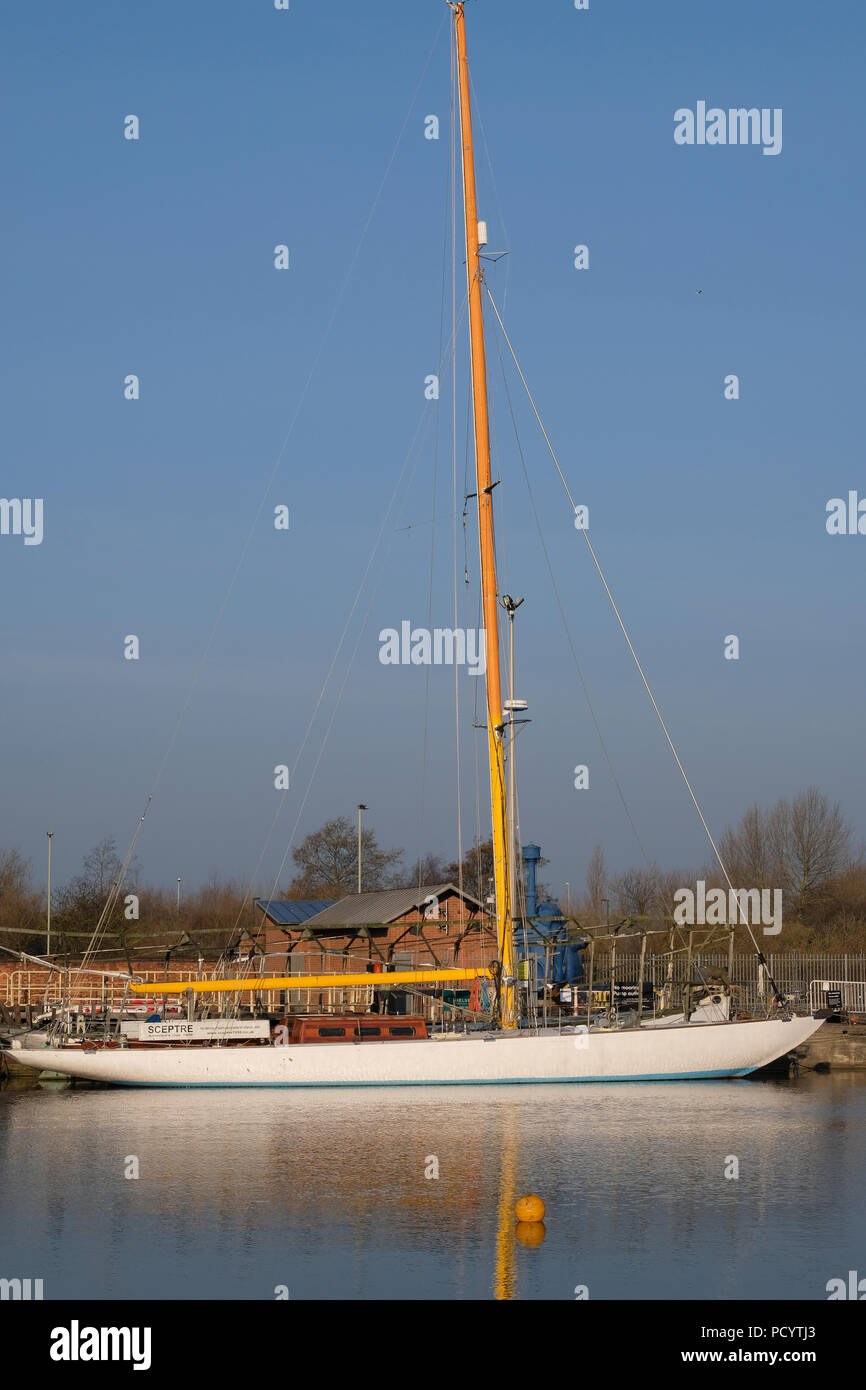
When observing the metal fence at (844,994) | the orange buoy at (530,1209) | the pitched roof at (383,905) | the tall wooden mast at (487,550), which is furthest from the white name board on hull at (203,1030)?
the metal fence at (844,994)

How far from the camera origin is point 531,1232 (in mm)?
24344

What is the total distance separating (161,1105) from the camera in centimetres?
4309

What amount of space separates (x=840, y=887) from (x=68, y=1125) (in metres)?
82.7

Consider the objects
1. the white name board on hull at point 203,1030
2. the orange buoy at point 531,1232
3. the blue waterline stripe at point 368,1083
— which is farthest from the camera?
the white name board on hull at point 203,1030

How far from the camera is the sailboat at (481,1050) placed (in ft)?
149

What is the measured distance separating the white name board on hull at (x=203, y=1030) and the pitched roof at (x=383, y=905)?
58.3 feet

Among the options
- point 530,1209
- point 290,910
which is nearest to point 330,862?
point 290,910

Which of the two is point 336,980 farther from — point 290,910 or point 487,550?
point 290,910

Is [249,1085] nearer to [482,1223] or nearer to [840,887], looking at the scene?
[482,1223]

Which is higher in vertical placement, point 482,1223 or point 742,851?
point 742,851

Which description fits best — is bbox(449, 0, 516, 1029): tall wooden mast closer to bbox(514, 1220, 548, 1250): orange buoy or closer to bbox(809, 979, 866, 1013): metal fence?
bbox(809, 979, 866, 1013): metal fence

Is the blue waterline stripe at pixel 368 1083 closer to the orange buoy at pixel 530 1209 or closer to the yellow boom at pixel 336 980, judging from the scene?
the yellow boom at pixel 336 980
